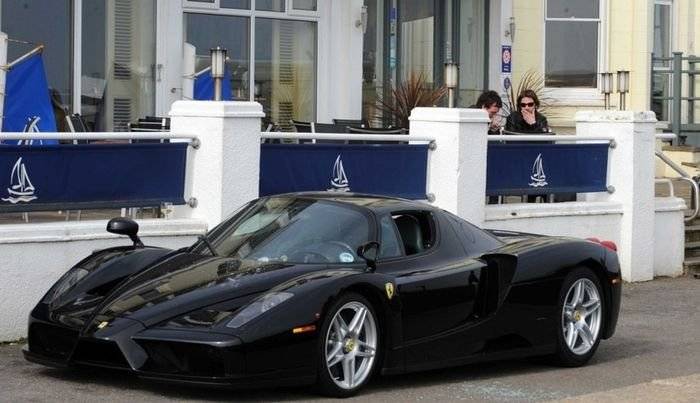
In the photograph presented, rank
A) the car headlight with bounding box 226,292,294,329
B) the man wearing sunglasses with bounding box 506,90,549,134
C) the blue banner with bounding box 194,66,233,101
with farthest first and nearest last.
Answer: the blue banner with bounding box 194,66,233,101
the man wearing sunglasses with bounding box 506,90,549,134
the car headlight with bounding box 226,292,294,329

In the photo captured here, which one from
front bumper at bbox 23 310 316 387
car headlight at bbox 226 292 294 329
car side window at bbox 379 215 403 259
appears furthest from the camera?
car side window at bbox 379 215 403 259

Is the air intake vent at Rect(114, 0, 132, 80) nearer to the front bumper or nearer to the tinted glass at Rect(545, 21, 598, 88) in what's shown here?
the tinted glass at Rect(545, 21, 598, 88)

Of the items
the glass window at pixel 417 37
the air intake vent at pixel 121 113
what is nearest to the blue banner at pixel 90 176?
the air intake vent at pixel 121 113

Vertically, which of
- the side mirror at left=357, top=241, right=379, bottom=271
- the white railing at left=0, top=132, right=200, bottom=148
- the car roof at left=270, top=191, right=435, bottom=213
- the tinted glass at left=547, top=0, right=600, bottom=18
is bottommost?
the side mirror at left=357, top=241, right=379, bottom=271

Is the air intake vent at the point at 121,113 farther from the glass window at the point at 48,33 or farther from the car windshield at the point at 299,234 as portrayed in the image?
the car windshield at the point at 299,234

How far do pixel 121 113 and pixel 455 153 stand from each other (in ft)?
15.6

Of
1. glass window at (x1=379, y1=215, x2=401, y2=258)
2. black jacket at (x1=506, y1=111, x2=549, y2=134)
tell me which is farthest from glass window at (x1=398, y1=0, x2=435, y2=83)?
glass window at (x1=379, y1=215, x2=401, y2=258)

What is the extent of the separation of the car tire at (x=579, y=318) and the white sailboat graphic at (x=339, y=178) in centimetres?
295

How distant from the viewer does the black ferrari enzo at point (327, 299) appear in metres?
8.02

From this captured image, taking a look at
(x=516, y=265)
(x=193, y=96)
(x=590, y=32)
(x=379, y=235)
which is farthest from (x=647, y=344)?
(x=590, y=32)

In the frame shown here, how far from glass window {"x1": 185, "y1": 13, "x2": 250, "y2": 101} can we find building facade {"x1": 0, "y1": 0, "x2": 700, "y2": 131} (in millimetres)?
17

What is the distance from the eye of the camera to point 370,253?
8.90 m

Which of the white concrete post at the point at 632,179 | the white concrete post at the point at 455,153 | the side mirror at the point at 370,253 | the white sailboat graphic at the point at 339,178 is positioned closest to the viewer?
the side mirror at the point at 370,253

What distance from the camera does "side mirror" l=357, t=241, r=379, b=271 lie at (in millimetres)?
8852
